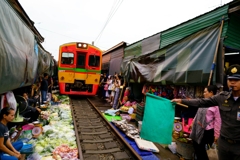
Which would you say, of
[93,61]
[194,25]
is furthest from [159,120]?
[93,61]

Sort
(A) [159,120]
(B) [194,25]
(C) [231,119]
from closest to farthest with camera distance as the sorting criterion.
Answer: (C) [231,119]
(A) [159,120]
(B) [194,25]

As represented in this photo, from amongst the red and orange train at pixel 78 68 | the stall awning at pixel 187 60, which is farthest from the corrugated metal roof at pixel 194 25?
the red and orange train at pixel 78 68

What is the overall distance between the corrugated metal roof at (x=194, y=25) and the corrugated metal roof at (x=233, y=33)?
0.26m

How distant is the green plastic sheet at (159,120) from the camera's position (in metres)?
3.21

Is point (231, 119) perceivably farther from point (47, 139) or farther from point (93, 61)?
point (93, 61)

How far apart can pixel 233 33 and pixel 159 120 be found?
3.49 meters

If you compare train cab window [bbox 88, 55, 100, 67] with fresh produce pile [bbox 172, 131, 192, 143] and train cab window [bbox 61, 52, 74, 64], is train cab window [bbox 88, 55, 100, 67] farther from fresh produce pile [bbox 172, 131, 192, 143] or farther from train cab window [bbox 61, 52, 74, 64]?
fresh produce pile [bbox 172, 131, 192, 143]

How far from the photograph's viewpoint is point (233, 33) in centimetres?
461

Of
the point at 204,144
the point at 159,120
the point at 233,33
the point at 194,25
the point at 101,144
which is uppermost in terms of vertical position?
the point at 194,25

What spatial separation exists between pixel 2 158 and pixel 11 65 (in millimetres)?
1591

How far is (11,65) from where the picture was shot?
2.65 metres

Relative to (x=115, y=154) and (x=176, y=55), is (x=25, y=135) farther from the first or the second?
(x=176, y=55)

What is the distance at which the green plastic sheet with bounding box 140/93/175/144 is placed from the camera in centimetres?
321

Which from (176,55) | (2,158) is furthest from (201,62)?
(2,158)
